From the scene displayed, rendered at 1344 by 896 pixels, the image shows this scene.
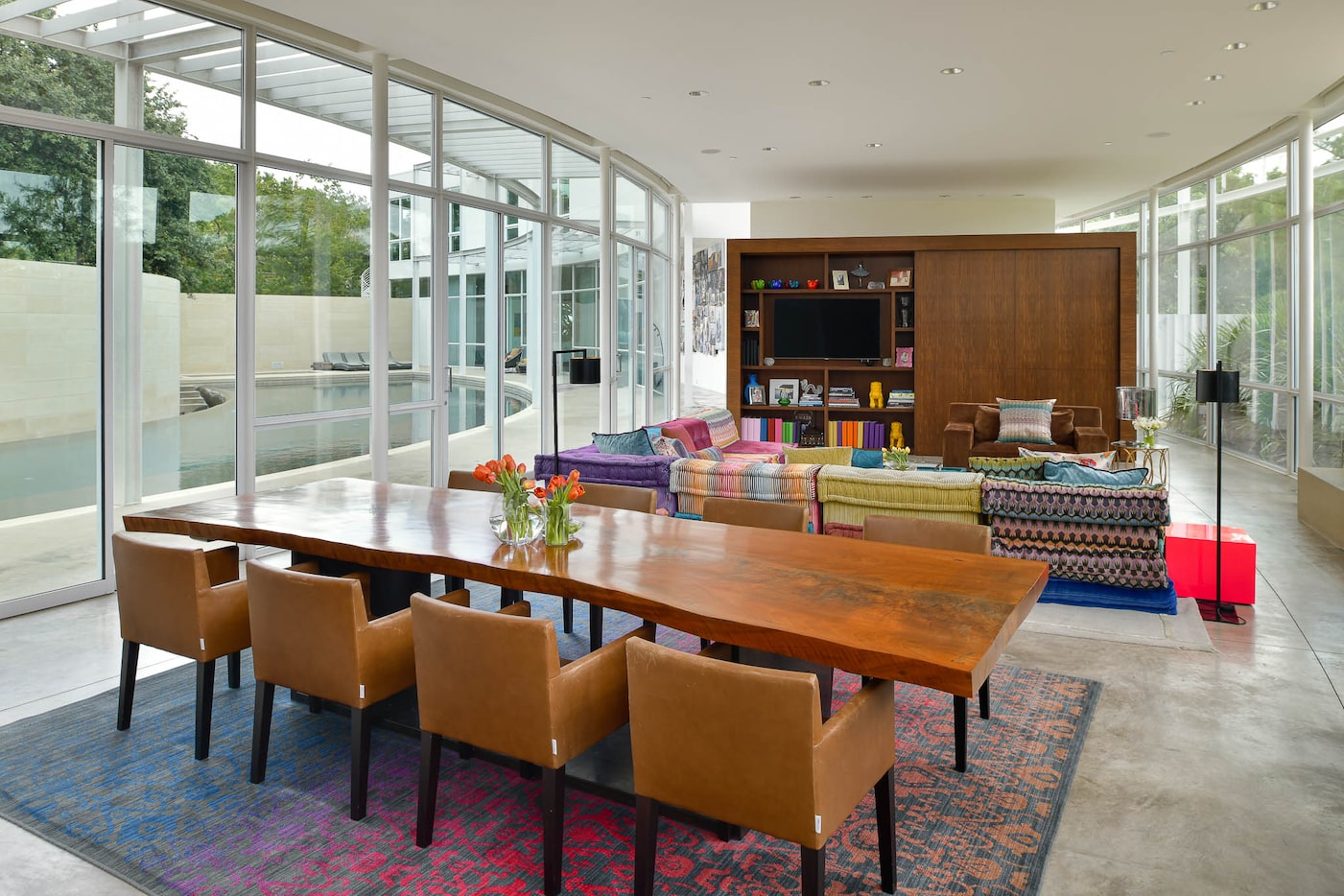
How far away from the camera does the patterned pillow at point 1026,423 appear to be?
9297mm

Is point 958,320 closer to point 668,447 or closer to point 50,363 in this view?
point 668,447

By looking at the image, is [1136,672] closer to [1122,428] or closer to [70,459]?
[70,459]

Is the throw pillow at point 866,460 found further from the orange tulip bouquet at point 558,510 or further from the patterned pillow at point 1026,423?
the patterned pillow at point 1026,423

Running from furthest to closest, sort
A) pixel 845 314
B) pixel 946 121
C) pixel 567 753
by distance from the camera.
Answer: pixel 845 314 → pixel 946 121 → pixel 567 753

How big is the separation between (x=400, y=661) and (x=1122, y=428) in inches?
367

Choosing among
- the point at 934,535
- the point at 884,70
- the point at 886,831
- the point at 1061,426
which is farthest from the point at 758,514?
the point at 1061,426

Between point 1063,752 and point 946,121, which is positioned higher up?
point 946,121

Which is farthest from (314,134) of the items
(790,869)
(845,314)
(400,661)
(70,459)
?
(845,314)

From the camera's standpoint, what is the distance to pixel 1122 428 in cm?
1006

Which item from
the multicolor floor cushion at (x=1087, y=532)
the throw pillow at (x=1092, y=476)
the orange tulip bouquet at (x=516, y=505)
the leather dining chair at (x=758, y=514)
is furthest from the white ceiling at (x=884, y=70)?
the orange tulip bouquet at (x=516, y=505)

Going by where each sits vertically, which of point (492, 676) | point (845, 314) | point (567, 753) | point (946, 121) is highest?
point (946, 121)

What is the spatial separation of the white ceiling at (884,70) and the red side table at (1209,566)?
117 inches

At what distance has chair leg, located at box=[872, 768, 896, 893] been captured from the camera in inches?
90.3

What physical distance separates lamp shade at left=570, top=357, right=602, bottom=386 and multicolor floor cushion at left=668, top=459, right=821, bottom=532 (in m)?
0.74
